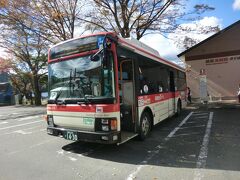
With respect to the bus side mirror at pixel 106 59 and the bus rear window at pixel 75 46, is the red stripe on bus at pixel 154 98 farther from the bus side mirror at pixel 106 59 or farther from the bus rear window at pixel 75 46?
the bus rear window at pixel 75 46

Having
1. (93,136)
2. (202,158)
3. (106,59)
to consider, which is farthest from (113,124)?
(202,158)

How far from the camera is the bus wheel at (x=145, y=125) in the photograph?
24.8ft

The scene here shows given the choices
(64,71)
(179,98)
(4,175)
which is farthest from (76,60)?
(179,98)

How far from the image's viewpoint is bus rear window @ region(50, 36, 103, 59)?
620 centimetres

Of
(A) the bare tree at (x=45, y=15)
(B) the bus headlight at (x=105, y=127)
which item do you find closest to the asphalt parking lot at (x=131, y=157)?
(B) the bus headlight at (x=105, y=127)

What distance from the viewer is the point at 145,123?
7918mm

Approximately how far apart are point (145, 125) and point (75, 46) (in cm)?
331

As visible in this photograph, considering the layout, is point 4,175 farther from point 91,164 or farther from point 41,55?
point 41,55

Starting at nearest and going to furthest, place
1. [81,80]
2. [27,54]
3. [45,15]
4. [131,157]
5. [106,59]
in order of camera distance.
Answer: [106,59]
[131,157]
[81,80]
[45,15]
[27,54]

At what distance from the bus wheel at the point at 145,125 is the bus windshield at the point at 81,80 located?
6.97ft

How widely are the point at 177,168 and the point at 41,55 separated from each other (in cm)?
2822

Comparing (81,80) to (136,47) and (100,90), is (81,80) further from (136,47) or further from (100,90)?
(136,47)

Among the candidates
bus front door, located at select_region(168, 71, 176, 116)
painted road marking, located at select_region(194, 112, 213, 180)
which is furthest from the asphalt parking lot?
bus front door, located at select_region(168, 71, 176, 116)

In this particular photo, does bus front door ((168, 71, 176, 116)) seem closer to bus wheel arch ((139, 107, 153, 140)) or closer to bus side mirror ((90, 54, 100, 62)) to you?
bus wheel arch ((139, 107, 153, 140))
